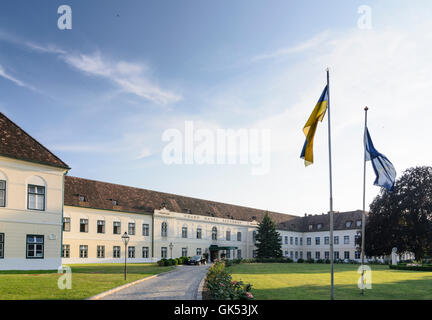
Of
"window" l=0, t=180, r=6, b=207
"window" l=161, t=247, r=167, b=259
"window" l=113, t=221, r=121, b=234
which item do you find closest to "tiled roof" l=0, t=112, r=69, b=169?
"window" l=0, t=180, r=6, b=207

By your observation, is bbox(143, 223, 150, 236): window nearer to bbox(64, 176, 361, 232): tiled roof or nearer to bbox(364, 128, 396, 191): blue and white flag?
bbox(64, 176, 361, 232): tiled roof

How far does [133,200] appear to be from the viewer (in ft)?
176

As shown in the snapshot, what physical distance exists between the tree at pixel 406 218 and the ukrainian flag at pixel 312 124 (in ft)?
130

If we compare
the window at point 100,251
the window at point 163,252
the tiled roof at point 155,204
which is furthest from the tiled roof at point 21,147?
the window at point 163,252

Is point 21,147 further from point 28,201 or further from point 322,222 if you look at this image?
point 322,222

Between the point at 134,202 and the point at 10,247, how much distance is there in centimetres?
2932

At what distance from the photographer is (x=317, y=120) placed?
15.2 m

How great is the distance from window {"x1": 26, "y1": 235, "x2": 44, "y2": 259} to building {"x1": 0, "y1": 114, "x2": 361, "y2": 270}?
0.19 feet

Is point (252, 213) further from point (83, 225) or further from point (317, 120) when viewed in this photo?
point (317, 120)

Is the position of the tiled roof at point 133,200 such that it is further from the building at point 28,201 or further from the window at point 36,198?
the window at point 36,198

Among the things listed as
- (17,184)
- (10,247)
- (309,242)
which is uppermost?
(17,184)

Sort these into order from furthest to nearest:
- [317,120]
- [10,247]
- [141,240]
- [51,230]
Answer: [141,240] < [51,230] < [10,247] < [317,120]

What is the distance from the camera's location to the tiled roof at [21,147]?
24797 millimetres
